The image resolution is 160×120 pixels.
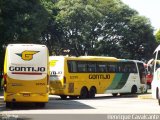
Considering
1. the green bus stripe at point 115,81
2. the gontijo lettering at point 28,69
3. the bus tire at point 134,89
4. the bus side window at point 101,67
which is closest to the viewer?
the gontijo lettering at point 28,69

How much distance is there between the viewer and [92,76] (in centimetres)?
3300

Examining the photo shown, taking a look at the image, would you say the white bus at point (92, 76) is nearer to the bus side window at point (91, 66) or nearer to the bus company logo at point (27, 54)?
the bus side window at point (91, 66)

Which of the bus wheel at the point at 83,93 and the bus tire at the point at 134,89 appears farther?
the bus tire at the point at 134,89

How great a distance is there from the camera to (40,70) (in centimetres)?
2184

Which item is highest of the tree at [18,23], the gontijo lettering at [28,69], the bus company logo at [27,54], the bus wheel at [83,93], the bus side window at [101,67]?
the tree at [18,23]

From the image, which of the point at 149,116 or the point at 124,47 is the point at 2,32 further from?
the point at 124,47

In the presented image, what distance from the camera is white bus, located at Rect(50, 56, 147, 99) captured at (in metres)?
30.9

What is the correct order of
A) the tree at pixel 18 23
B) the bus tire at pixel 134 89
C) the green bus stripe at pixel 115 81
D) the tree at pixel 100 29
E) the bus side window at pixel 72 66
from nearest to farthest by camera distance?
1. the bus side window at pixel 72 66
2. the green bus stripe at pixel 115 81
3. the bus tire at pixel 134 89
4. the tree at pixel 18 23
5. the tree at pixel 100 29

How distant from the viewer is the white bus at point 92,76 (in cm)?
3086

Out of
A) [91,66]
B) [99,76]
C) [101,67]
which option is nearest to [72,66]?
[91,66]

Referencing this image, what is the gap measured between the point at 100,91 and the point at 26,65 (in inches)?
504

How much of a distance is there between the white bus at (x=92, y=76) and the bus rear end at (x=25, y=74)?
8.74 m

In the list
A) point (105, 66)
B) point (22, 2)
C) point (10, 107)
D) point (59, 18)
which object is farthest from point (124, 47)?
point (10, 107)

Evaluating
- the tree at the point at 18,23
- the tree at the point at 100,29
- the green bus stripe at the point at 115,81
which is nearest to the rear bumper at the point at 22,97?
the green bus stripe at the point at 115,81
